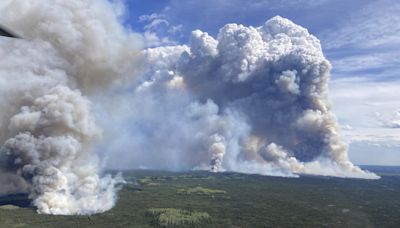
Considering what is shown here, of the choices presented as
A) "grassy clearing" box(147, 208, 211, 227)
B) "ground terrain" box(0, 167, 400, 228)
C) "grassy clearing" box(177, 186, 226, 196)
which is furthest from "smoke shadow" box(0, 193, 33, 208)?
"grassy clearing" box(177, 186, 226, 196)

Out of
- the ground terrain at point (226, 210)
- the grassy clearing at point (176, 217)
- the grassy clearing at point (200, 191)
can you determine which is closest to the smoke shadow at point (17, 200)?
the ground terrain at point (226, 210)

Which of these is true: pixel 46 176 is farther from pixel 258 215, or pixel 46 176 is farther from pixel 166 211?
pixel 258 215

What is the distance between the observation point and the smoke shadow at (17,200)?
4641 inches

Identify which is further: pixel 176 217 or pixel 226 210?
pixel 226 210

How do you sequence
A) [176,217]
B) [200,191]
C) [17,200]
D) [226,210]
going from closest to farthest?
[176,217], [17,200], [226,210], [200,191]

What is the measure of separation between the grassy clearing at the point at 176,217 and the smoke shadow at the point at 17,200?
1512 inches

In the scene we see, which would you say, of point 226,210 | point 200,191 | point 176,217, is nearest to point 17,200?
point 176,217

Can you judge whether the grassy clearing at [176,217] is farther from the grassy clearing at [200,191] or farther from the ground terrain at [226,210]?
the grassy clearing at [200,191]

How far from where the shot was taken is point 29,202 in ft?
394

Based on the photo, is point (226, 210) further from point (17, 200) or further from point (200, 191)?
point (17, 200)

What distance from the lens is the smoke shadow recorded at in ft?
387

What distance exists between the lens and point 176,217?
388ft

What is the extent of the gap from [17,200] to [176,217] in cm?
5297

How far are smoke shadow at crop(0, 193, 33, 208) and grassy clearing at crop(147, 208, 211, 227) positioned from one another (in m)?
38.4
